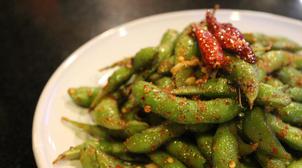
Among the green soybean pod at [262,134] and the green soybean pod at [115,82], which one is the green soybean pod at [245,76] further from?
the green soybean pod at [115,82]

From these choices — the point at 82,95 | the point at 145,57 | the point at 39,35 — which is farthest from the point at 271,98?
the point at 39,35

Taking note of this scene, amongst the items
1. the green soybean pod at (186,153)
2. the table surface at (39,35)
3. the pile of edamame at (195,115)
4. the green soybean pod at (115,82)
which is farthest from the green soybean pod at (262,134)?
the table surface at (39,35)

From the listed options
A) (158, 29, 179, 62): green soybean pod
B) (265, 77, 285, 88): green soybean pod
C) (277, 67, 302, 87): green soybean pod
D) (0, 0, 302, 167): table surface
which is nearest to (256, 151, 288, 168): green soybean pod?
(265, 77, 285, 88): green soybean pod

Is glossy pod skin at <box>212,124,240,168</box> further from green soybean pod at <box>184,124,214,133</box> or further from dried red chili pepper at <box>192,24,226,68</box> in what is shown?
dried red chili pepper at <box>192,24,226,68</box>

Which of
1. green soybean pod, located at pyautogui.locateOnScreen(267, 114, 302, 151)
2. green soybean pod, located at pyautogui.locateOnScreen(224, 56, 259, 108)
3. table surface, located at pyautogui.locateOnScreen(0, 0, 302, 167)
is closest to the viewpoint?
green soybean pod, located at pyautogui.locateOnScreen(224, 56, 259, 108)

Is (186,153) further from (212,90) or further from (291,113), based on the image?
(291,113)

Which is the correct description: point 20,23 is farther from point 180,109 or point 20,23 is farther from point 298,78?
point 298,78
